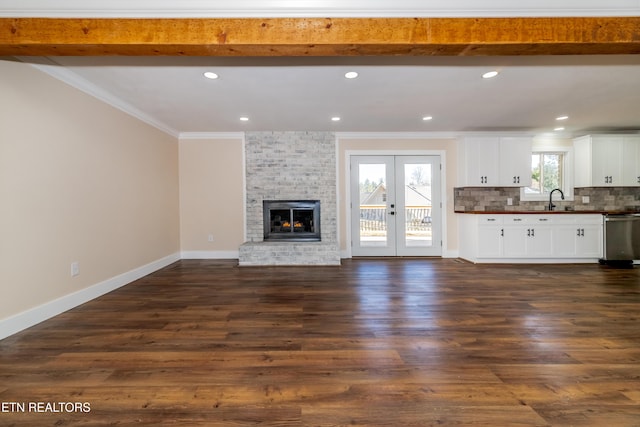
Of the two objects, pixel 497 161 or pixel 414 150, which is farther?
pixel 414 150

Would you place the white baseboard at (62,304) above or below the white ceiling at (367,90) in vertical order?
below

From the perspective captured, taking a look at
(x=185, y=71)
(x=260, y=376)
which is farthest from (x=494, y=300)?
(x=185, y=71)

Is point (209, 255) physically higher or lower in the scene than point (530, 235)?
lower

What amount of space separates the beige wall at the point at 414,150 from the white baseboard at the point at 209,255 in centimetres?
216

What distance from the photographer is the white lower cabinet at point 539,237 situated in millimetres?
4555

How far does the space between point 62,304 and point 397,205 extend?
491 cm

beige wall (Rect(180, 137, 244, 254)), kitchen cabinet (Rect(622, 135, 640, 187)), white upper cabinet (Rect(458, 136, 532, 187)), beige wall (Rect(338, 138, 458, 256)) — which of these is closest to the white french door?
beige wall (Rect(338, 138, 458, 256))

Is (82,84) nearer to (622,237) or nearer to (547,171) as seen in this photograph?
(547,171)

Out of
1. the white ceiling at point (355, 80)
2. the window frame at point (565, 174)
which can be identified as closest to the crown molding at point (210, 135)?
the white ceiling at point (355, 80)

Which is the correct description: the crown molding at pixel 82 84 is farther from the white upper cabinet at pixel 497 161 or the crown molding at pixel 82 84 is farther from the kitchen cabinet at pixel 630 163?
the kitchen cabinet at pixel 630 163

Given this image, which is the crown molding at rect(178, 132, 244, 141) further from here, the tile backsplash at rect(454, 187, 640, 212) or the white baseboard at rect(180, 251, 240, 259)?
the tile backsplash at rect(454, 187, 640, 212)

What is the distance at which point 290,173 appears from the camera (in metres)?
5.20

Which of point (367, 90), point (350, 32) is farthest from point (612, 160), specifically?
point (350, 32)

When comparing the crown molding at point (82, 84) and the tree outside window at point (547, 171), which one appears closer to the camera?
the crown molding at point (82, 84)
